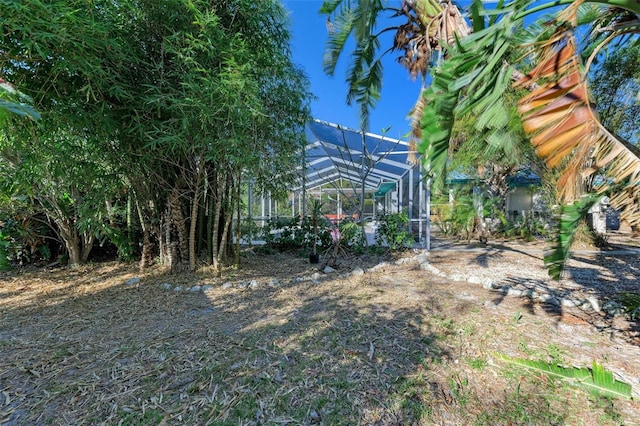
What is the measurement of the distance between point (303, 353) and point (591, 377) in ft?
6.26

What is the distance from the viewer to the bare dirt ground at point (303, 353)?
168cm

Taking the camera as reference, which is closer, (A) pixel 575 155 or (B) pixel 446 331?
(A) pixel 575 155

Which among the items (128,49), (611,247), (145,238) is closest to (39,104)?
(128,49)

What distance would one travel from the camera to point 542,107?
1850 millimetres

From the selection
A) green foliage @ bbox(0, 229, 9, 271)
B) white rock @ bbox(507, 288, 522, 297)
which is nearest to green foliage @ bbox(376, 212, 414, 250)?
white rock @ bbox(507, 288, 522, 297)

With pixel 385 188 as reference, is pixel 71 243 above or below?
below

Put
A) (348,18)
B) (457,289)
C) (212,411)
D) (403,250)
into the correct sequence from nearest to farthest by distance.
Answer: (212,411)
(457,289)
(348,18)
(403,250)

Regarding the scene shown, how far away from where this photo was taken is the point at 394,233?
6.73 metres

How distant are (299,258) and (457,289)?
3.36 meters

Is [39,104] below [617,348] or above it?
above

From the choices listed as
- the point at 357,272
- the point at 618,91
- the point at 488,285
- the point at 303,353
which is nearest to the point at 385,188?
the point at 618,91

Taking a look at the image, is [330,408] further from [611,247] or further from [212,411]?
[611,247]

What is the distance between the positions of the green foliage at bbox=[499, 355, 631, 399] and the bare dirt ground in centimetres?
5

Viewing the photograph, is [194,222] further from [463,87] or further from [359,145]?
[359,145]
